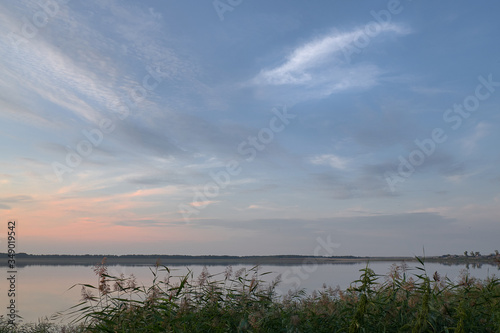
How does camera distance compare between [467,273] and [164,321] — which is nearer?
[164,321]

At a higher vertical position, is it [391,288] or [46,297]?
[391,288]

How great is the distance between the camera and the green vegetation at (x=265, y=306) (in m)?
6.93

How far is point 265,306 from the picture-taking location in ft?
27.4

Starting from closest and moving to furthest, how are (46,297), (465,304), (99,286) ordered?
(465,304)
(99,286)
(46,297)

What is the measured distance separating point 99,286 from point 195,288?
1.99 metres

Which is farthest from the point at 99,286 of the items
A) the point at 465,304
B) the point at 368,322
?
the point at 465,304

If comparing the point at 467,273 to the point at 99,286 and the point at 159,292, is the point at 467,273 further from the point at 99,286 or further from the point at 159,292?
the point at 99,286

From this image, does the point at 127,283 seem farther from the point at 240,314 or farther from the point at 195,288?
the point at 240,314

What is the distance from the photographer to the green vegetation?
273 inches

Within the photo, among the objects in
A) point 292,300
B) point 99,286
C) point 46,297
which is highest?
point 99,286

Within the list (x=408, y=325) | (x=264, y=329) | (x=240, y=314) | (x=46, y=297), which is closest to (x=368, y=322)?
(x=408, y=325)

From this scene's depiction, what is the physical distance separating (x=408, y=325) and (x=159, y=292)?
4.63 meters

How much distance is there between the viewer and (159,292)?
812 cm

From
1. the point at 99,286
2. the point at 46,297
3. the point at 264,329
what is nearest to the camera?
the point at 264,329
